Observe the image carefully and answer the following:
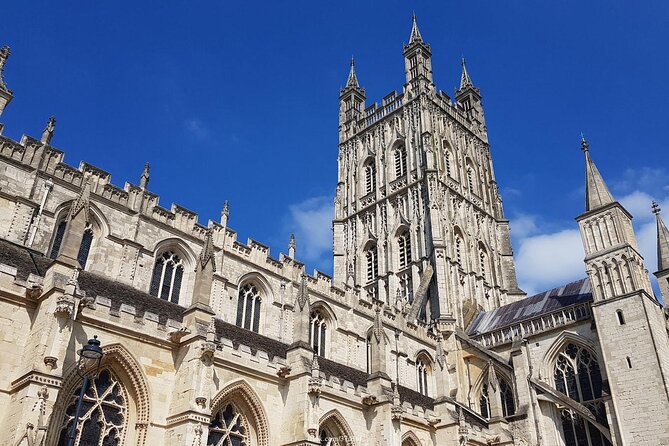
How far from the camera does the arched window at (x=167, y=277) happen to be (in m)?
22.2

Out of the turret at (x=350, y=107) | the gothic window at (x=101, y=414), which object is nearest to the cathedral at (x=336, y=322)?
the gothic window at (x=101, y=414)

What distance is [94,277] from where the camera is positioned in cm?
1941

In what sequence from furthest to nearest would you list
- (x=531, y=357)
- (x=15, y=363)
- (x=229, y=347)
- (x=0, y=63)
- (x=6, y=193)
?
(x=531, y=357)
(x=0, y=63)
(x=6, y=193)
(x=229, y=347)
(x=15, y=363)

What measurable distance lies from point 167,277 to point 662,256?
86.8 feet

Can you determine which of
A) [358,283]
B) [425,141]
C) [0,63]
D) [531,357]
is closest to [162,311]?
[0,63]

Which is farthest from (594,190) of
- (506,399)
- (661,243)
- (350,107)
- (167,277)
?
(350,107)

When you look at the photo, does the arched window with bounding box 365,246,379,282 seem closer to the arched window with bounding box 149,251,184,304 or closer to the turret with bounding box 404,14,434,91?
the turret with bounding box 404,14,434,91

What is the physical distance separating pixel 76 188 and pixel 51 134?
211 cm

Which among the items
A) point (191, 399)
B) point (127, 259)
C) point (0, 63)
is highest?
point (0, 63)

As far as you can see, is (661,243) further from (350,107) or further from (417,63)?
(350,107)

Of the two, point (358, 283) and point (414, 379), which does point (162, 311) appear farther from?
point (358, 283)

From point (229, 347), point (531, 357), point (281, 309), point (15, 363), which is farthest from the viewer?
point (531, 357)

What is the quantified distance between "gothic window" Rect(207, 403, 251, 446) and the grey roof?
62.7 ft

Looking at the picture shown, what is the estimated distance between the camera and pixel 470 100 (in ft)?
169
